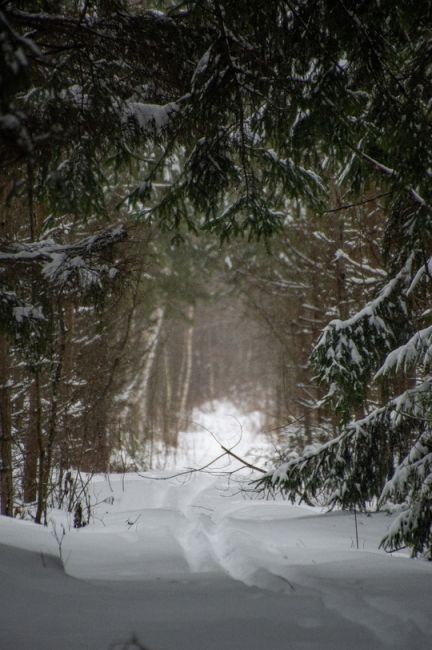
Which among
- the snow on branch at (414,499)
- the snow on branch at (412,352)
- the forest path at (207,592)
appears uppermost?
the snow on branch at (412,352)

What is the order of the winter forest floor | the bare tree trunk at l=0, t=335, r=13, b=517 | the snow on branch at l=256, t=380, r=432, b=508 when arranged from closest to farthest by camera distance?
1. the winter forest floor
2. the snow on branch at l=256, t=380, r=432, b=508
3. the bare tree trunk at l=0, t=335, r=13, b=517

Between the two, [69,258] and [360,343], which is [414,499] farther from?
[69,258]

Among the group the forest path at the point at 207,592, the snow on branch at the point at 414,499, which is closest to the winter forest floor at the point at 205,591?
the forest path at the point at 207,592

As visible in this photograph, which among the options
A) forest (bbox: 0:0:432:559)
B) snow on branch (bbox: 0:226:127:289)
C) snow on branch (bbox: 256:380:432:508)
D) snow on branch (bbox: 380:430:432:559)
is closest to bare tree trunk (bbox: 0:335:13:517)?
forest (bbox: 0:0:432:559)

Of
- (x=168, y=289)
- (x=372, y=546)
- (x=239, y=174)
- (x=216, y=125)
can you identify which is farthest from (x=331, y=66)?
(x=168, y=289)

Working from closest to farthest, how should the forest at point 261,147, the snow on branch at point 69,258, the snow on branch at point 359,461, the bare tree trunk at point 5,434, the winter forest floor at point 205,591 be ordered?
the winter forest floor at point 205,591, the forest at point 261,147, the snow on branch at point 69,258, the snow on branch at point 359,461, the bare tree trunk at point 5,434

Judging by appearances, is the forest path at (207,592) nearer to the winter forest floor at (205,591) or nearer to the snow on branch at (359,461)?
the winter forest floor at (205,591)

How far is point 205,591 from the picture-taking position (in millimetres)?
2779

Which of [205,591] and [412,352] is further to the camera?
[412,352]

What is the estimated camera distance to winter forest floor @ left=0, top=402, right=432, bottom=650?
222 centimetres

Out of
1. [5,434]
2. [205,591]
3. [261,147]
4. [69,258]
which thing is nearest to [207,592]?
[205,591]

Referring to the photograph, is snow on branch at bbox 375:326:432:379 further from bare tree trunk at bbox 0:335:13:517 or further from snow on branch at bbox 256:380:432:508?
bare tree trunk at bbox 0:335:13:517

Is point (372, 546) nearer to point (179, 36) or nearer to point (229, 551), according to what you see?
point (229, 551)

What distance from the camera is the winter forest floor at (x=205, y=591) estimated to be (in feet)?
7.27
